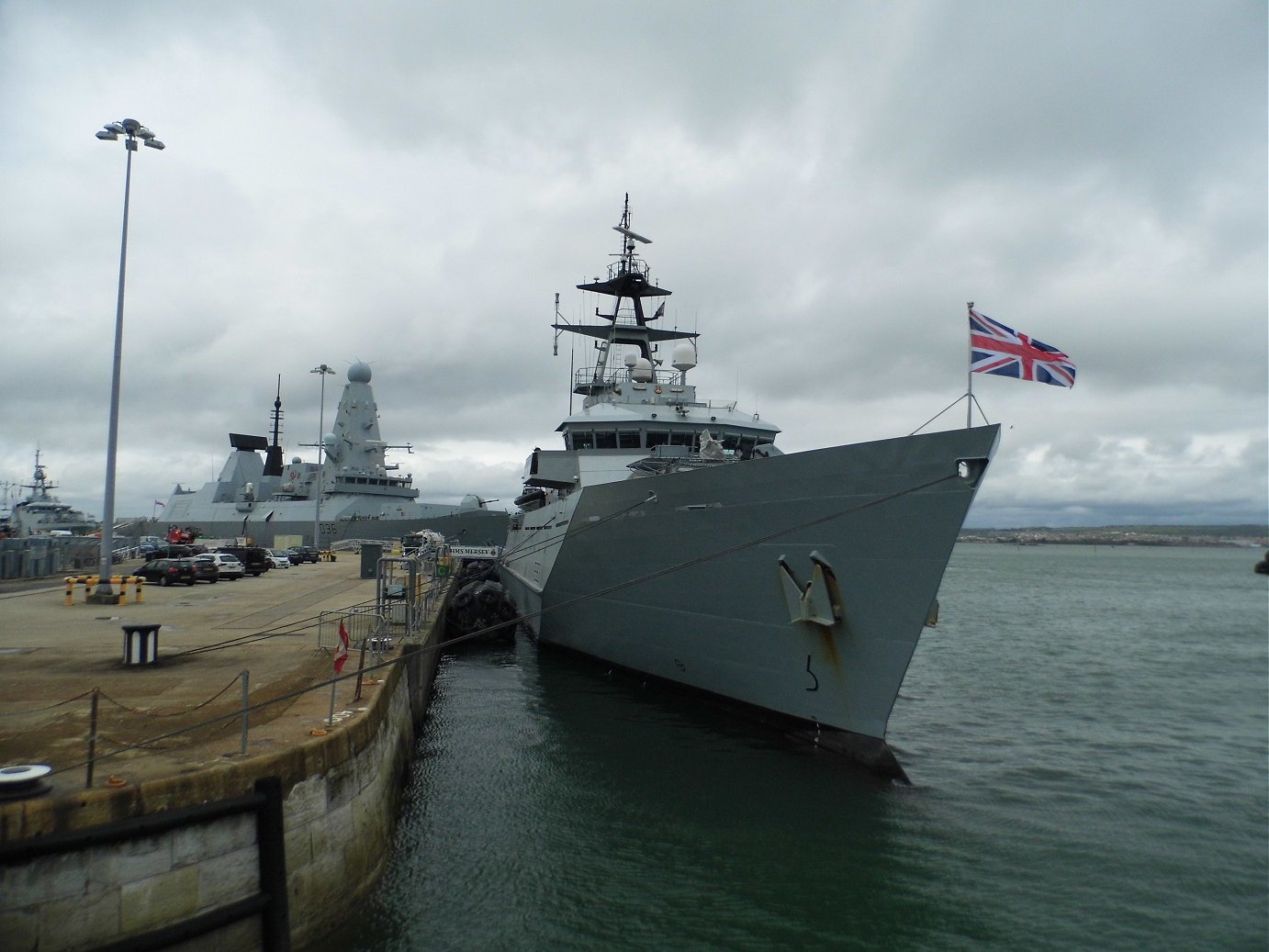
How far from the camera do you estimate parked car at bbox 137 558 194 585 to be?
23.5m

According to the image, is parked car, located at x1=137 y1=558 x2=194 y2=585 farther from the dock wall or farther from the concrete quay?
the dock wall

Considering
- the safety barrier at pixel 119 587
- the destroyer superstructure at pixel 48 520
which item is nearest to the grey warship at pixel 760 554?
the safety barrier at pixel 119 587

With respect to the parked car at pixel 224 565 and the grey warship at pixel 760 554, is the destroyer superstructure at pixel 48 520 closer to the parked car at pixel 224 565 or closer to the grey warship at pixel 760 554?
the parked car at pixel 224 565

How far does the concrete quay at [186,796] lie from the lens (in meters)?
4.97

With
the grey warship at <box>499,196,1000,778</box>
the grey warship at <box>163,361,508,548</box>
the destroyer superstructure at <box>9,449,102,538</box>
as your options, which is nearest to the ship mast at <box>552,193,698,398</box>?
the grey warship at <box>499,196,1000,778</box>

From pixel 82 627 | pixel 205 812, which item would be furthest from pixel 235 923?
pixel 82 627

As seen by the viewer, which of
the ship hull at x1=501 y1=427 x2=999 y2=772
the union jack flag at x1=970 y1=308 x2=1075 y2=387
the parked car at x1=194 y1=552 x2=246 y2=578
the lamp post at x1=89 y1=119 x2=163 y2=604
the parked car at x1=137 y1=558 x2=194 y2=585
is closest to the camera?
the union jack flag at x1=970 y1=308 x2=1075 y2=387

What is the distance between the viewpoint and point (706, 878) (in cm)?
777

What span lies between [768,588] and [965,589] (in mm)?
45297

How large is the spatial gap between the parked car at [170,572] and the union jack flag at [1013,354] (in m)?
23.8

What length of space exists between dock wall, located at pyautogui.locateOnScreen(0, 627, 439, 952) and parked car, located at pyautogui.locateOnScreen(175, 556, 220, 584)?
818 inches

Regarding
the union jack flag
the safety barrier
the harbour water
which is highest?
the union jack flag

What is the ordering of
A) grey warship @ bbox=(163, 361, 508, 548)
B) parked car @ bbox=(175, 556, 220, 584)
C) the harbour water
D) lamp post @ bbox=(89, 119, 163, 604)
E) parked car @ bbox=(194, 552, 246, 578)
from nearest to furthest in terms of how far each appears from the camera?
the harbour water → lamp post @ bbox=(89, 119, 163, 604) → parked car @ bbox=(175, 556, 220, 584) → parked car @ bbox=(194, 552, 246, 578) → grey warship @ bbox=(163, 361, 508, 548)

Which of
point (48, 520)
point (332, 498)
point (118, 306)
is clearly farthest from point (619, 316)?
point (48, 520)
